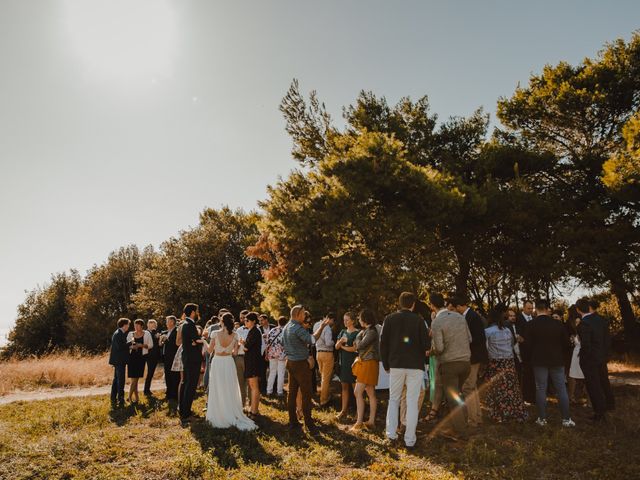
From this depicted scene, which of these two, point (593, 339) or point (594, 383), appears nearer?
point (594, 383)

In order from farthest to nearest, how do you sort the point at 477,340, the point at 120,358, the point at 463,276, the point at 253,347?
the point at 463,276 < the point at 120,358 < the point at 253,347 < the point at 477,340

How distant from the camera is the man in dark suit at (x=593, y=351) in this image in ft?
26.1

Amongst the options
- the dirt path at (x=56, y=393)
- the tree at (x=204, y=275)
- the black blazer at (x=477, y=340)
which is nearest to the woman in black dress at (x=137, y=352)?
the dirt path at (x=56, y=393)

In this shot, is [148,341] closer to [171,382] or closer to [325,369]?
[171,382]

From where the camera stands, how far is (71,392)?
1391cm

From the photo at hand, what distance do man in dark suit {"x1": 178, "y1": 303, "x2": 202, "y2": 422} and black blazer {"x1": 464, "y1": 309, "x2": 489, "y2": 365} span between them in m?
5.44

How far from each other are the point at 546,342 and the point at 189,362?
6.97 m

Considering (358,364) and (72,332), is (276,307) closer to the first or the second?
(358,364)

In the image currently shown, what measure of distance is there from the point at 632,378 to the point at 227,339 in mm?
13398

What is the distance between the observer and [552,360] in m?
7.75

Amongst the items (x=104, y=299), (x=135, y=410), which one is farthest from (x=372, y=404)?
(x=104, y=299)

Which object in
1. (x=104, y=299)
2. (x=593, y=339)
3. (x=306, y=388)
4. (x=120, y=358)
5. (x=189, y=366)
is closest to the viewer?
(x=306, y=388)

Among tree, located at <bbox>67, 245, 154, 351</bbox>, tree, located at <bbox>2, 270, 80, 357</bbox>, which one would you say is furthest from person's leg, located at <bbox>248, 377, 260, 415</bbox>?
tree, located at <bbox>2, 270, 80, 357</bbox>

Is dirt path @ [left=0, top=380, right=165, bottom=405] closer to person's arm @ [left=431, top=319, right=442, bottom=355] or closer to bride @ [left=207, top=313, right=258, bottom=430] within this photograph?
bride @ [left=207, top=313, right=258, bottom=430]
